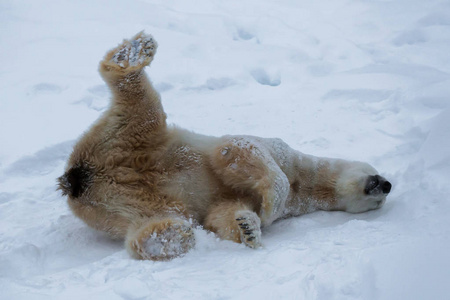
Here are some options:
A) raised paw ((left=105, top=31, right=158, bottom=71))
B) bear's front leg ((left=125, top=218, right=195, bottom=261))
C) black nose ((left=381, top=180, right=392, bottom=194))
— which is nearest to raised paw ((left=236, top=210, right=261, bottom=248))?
bear's front leg ((left=125, top=218, right=195, bottom=261))

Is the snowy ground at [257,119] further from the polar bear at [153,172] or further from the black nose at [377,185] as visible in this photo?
the polar bear at [153,172]

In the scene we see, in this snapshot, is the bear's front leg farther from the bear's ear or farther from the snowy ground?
the bear's ear

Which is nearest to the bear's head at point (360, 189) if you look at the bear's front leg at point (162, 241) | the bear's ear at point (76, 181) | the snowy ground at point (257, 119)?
the snowy ground at point (257, 119)

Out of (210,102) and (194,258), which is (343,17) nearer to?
(210,102)

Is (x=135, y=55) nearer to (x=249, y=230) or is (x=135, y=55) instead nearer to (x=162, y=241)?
(x=162, y=241)

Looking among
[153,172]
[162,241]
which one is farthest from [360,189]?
[162,241]

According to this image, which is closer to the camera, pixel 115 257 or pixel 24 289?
pixel 24 289

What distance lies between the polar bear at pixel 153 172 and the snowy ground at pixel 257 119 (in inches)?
8.7

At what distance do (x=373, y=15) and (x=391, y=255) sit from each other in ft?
26.4

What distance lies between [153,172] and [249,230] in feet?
3.13

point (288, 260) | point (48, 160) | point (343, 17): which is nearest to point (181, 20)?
point (343, 17)

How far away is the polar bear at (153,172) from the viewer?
10.4 feet

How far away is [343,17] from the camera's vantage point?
29.8ft

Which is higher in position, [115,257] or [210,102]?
[115,257]
